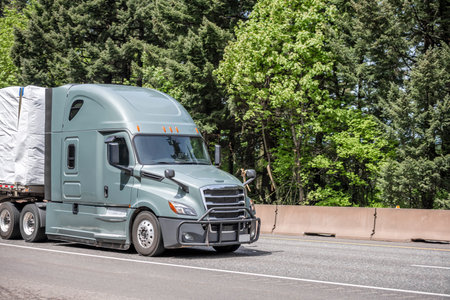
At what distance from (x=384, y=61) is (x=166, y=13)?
14.4 metres

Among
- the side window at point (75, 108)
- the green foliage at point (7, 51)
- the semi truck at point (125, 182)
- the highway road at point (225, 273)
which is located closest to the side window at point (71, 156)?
the semi truck at point (125, 182)

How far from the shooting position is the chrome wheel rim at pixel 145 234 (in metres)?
12.0

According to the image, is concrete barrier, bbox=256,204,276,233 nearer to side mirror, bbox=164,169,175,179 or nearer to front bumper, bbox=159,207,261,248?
front bumper, bbox=159,207,261,248

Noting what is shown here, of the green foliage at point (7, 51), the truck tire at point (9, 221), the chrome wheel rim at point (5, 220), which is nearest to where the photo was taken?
the truck tire at point (9, 221)

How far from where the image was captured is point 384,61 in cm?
3216

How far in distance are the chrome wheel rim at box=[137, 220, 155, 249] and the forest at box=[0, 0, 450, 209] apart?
18.2m

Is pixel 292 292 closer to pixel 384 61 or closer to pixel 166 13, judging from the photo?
pixel 384 61

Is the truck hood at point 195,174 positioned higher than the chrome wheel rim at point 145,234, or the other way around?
the truck hood at point 195,174

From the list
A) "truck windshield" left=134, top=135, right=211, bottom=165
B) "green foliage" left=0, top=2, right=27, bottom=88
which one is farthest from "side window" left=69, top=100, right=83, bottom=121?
"green foliage" left=0, top=2, right=27, bottom=88

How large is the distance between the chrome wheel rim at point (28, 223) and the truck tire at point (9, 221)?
0.30m

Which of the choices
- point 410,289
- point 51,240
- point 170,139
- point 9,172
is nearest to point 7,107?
point 9,172

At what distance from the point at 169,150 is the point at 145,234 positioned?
6.31 feet

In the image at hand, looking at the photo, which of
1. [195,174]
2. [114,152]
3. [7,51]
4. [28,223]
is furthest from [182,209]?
[7,51]

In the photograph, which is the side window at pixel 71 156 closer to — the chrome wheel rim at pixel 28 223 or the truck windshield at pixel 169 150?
the chrome wheel rim at pixel 28 223
